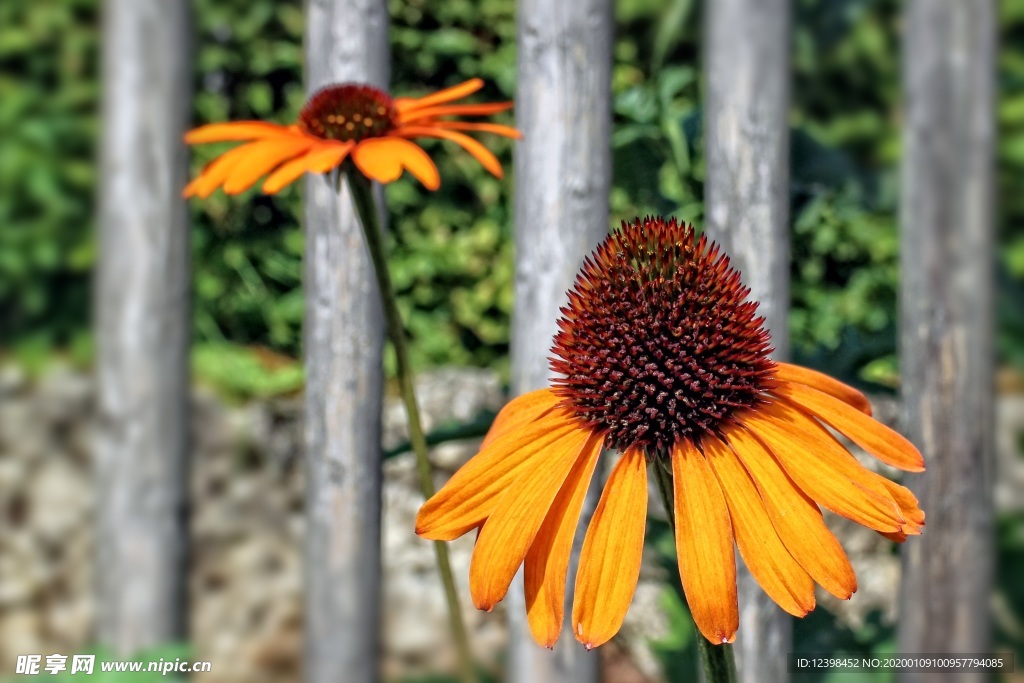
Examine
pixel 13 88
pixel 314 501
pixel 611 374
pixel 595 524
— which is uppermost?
pixel 13 88

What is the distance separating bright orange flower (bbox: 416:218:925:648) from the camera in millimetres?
709

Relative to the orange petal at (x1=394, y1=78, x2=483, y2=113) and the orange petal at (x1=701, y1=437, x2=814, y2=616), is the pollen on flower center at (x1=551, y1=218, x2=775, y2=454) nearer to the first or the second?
the orange petal at (x1=701, y1=437, x2=814, y2=616)

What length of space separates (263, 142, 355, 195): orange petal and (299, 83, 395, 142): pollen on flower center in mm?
94

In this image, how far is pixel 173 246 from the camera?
2.08 meters

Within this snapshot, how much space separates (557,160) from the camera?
5.24 feet

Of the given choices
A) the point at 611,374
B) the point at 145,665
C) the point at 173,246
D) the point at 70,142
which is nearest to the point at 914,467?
the point at 611,374

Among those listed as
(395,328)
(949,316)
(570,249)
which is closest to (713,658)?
(395,328)

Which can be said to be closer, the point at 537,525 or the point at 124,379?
the point at 537,525

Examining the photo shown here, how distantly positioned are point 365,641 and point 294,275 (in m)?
1.33

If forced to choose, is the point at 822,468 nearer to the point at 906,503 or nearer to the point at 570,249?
the point at 906,503

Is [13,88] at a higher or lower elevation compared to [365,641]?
higher

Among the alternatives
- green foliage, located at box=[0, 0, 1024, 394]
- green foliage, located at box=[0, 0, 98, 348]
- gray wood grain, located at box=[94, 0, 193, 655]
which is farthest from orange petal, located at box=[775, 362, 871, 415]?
green foliage, located at box=[0, 0, 98, 348]

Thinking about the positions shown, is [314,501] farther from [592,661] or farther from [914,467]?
[914,467]

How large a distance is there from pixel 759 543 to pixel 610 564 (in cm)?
10
